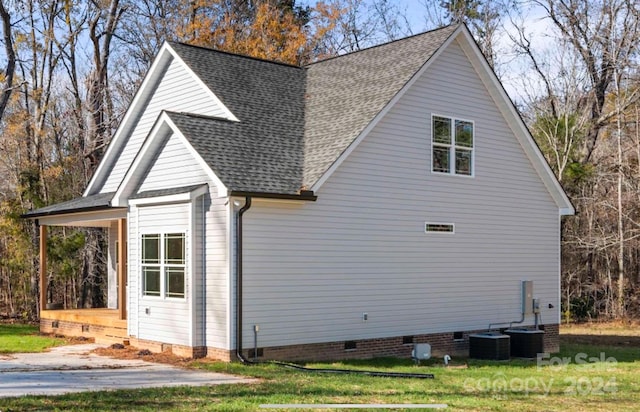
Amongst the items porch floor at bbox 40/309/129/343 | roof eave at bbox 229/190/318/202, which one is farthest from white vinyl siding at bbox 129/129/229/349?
porch floor at bbox 40/309/129/343

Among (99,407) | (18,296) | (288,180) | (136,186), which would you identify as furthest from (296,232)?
(18,296)

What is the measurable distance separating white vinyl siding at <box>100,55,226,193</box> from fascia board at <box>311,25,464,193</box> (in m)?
3.22

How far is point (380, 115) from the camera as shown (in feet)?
55.3

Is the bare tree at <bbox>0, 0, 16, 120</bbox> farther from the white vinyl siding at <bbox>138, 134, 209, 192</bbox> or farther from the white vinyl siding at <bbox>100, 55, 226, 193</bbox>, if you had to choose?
the white vinyl siding at <bbox>138, 134, 209, 192</bbox>

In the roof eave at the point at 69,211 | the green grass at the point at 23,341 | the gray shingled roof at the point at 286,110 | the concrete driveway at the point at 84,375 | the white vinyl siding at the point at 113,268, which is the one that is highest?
the gray shingled roof at the point at 286,110

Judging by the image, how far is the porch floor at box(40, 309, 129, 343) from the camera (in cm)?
1794

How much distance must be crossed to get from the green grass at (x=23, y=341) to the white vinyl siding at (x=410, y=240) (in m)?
5.96

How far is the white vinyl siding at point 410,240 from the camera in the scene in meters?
15.4

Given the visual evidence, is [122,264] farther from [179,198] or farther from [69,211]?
[179,198]

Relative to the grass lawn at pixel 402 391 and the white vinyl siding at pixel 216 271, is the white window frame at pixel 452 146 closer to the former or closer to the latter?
the grass lawn at pixel 402 391

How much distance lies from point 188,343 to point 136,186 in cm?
401

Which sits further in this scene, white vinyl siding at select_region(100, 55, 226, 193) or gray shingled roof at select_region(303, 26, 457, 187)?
white vinyl siding at select_region(100, 55, 226, 193)

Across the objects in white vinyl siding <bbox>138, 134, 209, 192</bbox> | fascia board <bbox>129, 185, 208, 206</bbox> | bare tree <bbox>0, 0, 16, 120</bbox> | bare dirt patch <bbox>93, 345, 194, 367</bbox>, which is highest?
bare tree <bbox>0, 0, 16, 120</bbox>

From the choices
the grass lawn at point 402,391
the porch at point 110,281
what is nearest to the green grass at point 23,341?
the porch at point 110,281
